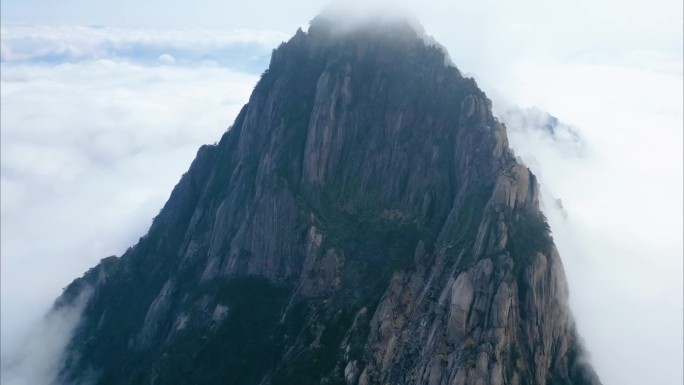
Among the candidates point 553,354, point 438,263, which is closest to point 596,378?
point 553,354

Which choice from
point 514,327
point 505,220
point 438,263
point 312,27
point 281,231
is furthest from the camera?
point 312,27

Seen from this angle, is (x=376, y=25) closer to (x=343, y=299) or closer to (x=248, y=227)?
(x=248, y=227)

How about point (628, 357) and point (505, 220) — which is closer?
point (505, 220)

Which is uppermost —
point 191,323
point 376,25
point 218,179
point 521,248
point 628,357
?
point 376,25

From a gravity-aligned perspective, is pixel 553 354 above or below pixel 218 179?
below

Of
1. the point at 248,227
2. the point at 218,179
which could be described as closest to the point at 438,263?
the point at 248,227

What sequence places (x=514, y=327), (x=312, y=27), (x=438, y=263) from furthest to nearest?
(x=312, y=27) → (x=438, y=263) → (x=514, y=327)
